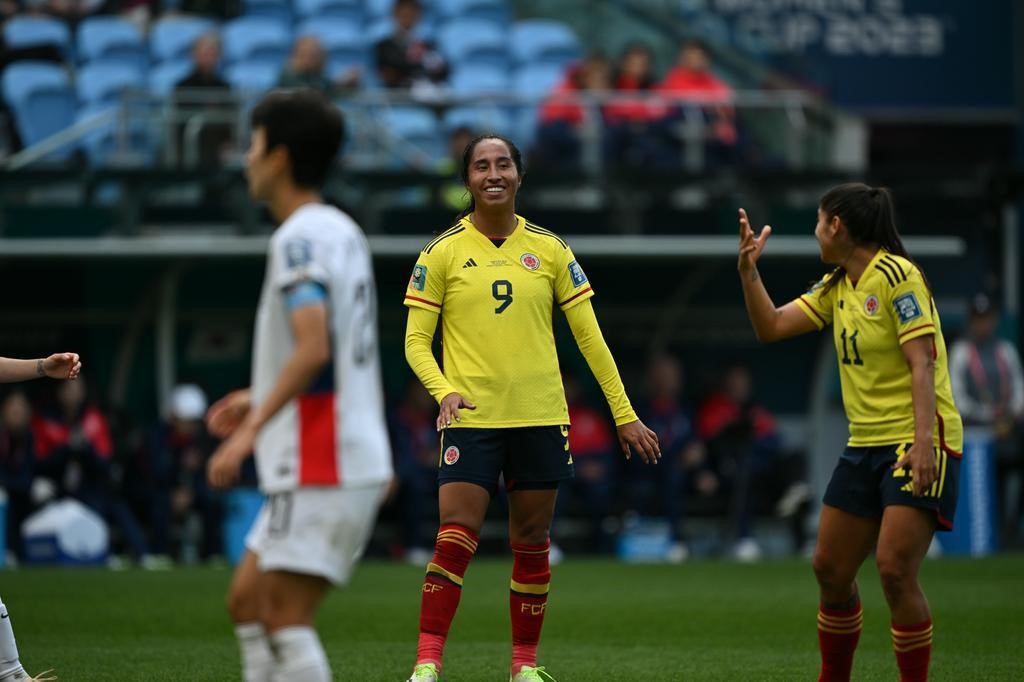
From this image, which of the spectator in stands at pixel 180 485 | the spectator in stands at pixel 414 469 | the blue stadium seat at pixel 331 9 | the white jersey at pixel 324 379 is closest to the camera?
the white jersey at pixel 324 379

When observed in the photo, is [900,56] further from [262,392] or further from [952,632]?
[262,392]

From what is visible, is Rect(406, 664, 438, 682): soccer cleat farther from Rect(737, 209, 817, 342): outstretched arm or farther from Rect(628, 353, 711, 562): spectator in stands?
Rect(628, 353, 711, 562): spectator in stands

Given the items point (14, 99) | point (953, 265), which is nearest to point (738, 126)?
point (953, 265)

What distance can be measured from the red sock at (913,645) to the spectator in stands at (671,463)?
1047 centimetres

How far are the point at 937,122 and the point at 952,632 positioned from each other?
493 inches

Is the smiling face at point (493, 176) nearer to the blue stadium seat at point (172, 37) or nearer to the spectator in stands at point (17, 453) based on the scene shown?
the spectator in stands at point (17, 453)

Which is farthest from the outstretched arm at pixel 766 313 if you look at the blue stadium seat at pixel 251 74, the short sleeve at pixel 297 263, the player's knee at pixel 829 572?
Answer: the blue stadium seat at pixel 251 74

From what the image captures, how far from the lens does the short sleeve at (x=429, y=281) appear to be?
23.3 feet

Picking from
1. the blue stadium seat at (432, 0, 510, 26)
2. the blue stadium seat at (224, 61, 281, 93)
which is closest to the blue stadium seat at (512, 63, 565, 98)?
the blue stadium seat at (432, 0, 510, 26)

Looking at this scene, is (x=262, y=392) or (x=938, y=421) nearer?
(x=262, y=392)

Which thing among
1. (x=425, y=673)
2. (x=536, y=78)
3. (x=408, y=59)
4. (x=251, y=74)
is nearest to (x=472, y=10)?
(x=536, y=78)

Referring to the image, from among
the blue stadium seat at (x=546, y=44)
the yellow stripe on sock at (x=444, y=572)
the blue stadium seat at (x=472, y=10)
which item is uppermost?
the blue stadium seat at (x=472, y=10)

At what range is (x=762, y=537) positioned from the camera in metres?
17.7

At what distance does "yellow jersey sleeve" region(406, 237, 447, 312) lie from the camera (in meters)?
7.11
